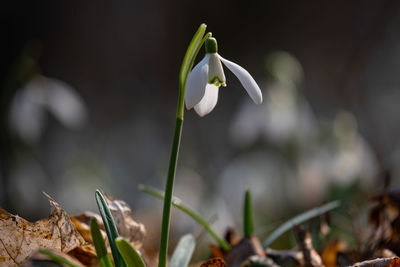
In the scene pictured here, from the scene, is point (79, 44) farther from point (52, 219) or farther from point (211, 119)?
point (52, 219)

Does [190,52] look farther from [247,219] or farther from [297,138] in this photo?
[297,138]

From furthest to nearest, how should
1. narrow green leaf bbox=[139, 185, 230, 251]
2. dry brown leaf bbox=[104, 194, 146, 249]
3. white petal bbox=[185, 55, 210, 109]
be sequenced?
1. narrow green leaf bbox=[139, 185, 230, 251]
2. dry brown leaf bbox=[104, 194, 146, 249]
3. white petal bbox=[185, 55, 210, 109]

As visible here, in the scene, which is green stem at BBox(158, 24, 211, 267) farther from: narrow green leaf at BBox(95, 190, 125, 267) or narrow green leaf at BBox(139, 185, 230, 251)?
narrow green leaf at BBox(139, 185, 230, 251)

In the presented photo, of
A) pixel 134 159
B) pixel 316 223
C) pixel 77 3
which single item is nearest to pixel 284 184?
pixel 316 223

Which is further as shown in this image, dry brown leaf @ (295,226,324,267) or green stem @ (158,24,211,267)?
dry brown leaf @ (295,226,324,267)

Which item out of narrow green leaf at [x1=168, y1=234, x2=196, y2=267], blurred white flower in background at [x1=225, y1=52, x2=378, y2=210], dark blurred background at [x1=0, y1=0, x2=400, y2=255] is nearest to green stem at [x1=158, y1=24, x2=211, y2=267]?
narrow green leaf at [x1=168, y1=234, x2=196, y2=267]
